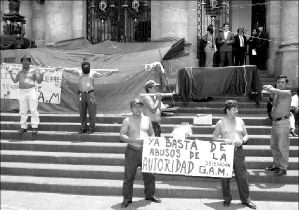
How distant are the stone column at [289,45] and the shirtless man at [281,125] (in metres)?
5.56

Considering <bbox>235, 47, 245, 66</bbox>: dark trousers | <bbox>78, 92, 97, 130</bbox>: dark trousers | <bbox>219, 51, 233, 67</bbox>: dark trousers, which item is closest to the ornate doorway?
<bbox>235, 47, 245, 66</bbox>: dark trousers

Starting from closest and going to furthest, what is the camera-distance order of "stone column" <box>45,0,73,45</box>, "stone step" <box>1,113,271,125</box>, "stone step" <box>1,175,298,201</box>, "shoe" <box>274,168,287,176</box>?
1. "stone step" <box>1,175,298,201</box>
2. "shoe" <box>274,168,287,176</box>
3. "stone step" <box>1,113,271,125</box>
4. "stone column" <box>45,0,73,45</box>

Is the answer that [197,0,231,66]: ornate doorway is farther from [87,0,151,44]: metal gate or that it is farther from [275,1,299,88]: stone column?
[275,1,299,88]: stone column

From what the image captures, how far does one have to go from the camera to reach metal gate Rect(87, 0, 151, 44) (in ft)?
54.5

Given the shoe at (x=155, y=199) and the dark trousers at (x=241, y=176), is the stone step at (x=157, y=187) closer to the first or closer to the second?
the shoe at (x=155, y=199)

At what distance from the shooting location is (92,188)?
7.77 m

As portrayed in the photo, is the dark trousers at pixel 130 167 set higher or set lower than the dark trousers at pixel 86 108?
lower

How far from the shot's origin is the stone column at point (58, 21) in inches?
648

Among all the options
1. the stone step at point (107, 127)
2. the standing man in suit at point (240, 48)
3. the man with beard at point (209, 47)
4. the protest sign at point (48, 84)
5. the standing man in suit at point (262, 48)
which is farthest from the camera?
the standing man in suit at point (262, 48)

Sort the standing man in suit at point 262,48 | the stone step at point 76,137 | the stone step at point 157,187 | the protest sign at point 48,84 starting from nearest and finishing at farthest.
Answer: the stone step at point 157,187
the stone step at point 76,137
the protest sign at point 48,84
the standing man in suit at point 262,48

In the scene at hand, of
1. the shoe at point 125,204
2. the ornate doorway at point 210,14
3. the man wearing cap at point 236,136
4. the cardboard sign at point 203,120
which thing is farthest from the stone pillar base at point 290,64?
the shoe at point 125,204

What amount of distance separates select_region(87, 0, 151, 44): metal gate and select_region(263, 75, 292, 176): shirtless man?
9322 millimetres

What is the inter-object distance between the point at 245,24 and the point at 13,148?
36.5 feet

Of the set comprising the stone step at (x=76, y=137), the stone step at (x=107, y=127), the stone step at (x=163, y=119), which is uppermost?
the stone step at (x=163, y=119)
